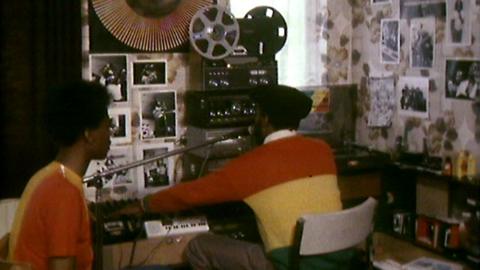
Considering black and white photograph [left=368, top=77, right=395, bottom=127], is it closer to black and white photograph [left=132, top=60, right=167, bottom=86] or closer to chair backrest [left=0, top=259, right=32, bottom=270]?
black and white photograph [left=132, top=60, right=167, bottom=86]

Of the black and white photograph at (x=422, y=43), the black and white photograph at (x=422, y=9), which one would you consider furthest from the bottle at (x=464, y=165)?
the black and white photograph at (x=422, y=9)

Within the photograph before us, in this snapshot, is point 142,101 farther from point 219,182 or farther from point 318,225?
Answer: point 318,225

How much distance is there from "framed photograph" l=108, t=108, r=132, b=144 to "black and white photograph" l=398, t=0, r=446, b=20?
149 cm

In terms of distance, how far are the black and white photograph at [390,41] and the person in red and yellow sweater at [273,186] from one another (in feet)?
3.52

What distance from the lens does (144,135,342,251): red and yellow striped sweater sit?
251cm

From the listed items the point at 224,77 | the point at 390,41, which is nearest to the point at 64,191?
the point at 224,77

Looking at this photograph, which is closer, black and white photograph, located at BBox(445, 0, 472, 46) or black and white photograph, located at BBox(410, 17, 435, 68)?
black and white photograph, located at BBox(445, 0, 472, 46)

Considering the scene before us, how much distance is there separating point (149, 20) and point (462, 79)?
59.3 inches

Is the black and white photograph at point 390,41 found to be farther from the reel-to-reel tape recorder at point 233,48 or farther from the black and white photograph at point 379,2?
the reel-to-reel tape recorder at point 233,48

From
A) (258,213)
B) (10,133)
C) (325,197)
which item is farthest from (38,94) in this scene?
(325,197)

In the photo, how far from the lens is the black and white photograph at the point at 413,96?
3.48m

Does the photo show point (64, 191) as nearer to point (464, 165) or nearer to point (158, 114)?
point (158, 114)

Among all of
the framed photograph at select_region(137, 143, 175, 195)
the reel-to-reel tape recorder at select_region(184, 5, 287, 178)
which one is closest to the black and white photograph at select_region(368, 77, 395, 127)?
the reel-to-reel tape recorder at select_region(184, 5, 287, 178)

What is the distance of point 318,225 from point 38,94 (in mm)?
1381
